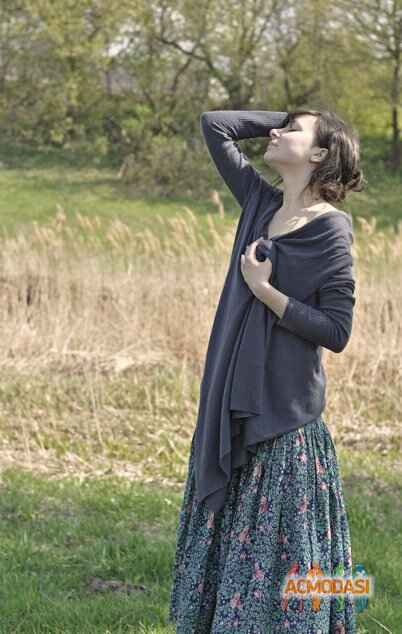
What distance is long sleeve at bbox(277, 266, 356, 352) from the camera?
2.50m

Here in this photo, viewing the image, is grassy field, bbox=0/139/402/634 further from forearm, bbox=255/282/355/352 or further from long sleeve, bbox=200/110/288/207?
long sleeve, bbox=200/110/288/207

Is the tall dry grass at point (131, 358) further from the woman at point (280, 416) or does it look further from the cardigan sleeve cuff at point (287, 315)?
the cardigan sleeve cuff at point (287, 315)

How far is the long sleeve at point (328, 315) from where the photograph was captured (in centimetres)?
250

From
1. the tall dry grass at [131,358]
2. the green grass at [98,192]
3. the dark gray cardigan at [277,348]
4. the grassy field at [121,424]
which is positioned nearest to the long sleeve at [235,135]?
the dark gray cardigan at [277,348]

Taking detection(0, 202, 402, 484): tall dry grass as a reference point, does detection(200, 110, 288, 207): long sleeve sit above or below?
above

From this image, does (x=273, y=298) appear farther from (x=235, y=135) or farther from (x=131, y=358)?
(x=131, y=358)

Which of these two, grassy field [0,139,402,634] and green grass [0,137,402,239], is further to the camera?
green grass [0,137,402,239]

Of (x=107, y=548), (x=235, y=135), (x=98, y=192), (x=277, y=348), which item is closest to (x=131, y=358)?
(x=107, y=548)

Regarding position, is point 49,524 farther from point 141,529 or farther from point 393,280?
point 393,280

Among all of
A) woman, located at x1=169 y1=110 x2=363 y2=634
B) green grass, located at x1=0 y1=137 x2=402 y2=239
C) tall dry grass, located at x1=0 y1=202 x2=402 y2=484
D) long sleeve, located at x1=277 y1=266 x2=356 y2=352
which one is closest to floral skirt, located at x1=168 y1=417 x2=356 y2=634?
woman, located at x1=169 y1=110 x2=363 y2=634

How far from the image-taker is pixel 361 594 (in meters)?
3.35

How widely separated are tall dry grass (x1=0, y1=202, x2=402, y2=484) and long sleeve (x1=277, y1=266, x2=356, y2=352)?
9.20ft

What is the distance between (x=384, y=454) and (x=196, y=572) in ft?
10.8

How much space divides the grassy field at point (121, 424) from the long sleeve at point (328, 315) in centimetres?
121
